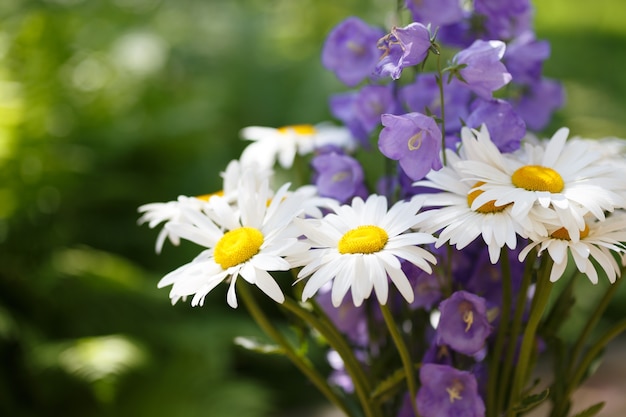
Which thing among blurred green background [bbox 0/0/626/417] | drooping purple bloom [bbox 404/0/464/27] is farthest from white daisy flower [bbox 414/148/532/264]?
blurred green background [bbox 0/0/626/417]

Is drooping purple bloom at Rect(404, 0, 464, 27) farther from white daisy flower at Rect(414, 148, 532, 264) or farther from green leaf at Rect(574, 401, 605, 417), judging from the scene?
green leaf at Rect(574, 401, 605, 417)

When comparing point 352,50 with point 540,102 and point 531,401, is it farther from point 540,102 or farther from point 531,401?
point 531,401

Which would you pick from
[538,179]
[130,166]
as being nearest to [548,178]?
[538,179]

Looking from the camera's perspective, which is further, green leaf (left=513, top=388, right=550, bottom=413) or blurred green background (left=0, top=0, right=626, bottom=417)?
blurred green background (left=0, top=0, right=626, bottom=417)

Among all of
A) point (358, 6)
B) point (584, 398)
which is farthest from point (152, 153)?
point (584, 398)

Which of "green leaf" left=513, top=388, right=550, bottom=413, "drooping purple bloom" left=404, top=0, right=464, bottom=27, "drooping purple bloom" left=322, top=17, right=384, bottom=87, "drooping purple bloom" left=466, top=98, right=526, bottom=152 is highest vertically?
"drooping purple bloom" left=404, top=0, right=464, bottom=27

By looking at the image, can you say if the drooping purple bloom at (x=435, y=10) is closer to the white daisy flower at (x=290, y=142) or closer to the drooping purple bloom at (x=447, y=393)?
the white daisy flower at (x=290, y=142)

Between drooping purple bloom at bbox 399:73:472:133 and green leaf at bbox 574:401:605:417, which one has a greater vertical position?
drooping purple bloom at bbox 399:73:472:133
